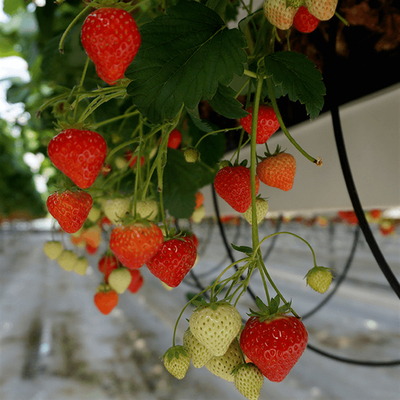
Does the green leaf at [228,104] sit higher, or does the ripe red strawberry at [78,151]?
the green leaf at [228,104]

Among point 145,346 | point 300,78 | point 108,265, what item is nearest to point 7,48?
point 108,265

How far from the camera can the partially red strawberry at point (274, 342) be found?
0.22m

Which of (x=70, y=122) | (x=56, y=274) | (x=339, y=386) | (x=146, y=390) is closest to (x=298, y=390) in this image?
(x=339, y=386)

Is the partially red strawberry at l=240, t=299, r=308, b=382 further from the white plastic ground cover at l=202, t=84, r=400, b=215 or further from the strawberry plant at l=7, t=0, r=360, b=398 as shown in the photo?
the white plastic ground cover at l=202, t=84, r=400, b=215

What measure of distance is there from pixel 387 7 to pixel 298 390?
212cm

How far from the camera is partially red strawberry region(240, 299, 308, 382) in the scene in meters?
0.22

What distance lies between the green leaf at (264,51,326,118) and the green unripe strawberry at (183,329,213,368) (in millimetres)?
179

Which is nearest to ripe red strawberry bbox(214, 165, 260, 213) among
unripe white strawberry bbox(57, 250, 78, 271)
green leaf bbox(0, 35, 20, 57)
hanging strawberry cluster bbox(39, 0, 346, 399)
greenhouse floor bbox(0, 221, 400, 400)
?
hanging strawberry cluster bbox(39, 0, 346, 399)

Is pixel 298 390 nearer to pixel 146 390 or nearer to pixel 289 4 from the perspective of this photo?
pixel 146 390

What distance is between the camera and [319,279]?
0.89 feet

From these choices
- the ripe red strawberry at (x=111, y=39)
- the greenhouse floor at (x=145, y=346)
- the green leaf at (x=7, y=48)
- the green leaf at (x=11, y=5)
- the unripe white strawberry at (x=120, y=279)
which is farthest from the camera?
the greenhouse floor at (x=145, y=346)

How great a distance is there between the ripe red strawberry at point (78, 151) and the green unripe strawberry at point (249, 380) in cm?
17

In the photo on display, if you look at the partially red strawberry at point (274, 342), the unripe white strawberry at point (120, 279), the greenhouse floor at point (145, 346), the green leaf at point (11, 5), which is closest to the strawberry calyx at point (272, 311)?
the partially red strawberry at point (274, 342)

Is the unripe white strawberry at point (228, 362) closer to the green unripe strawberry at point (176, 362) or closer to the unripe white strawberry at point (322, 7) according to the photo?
the green unripe strawberry at point (176, 362)
